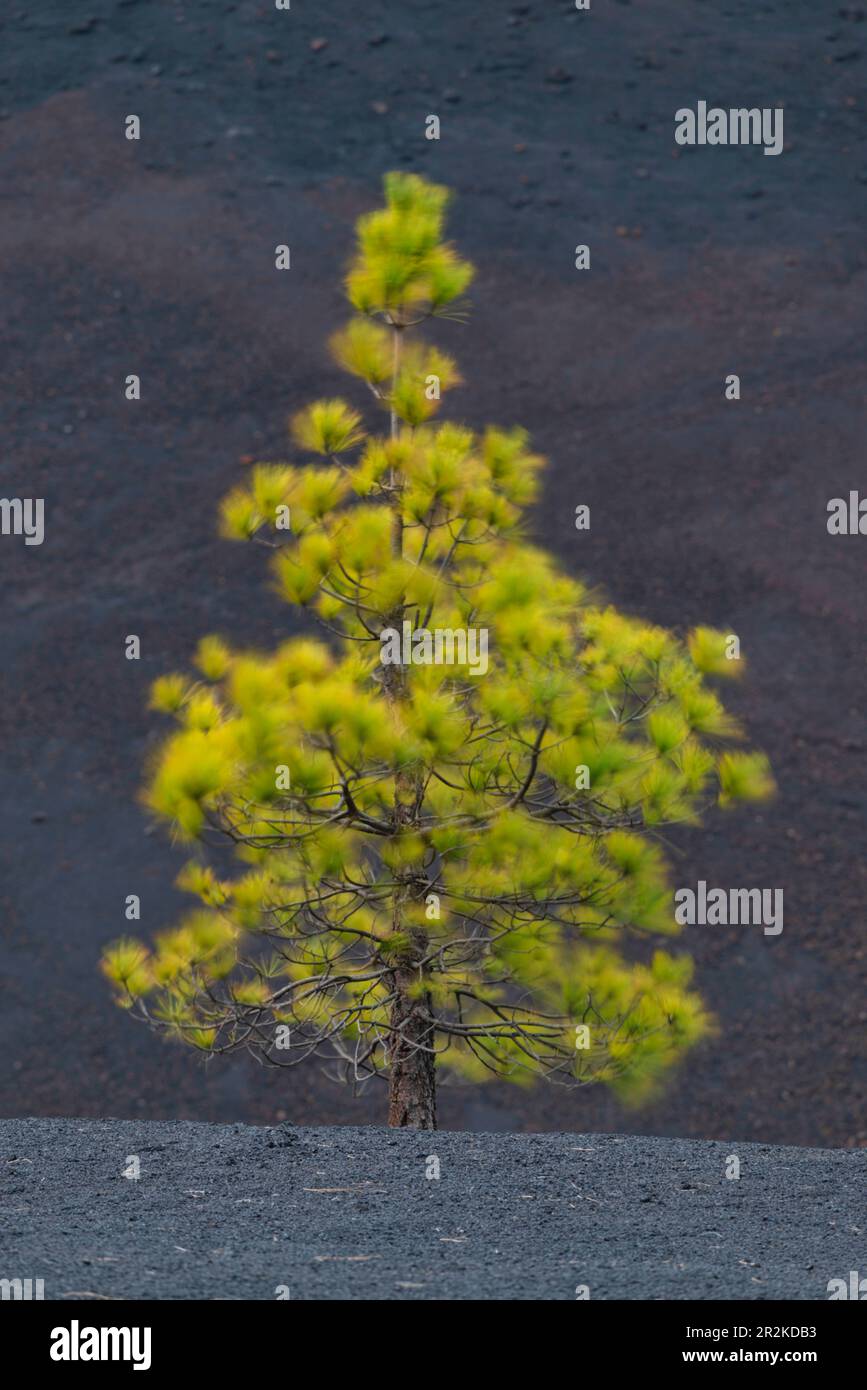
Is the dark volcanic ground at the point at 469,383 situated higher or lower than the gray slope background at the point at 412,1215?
higher

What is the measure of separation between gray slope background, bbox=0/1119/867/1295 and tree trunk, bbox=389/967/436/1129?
48 cm

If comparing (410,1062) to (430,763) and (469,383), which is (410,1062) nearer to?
(430,763)

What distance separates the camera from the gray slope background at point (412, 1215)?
3598 millimetres

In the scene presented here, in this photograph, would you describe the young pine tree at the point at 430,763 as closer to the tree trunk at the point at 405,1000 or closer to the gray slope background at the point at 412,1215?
the tree trunk at the point at 405,1000

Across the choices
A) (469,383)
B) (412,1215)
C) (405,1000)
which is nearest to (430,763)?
(405,1000)

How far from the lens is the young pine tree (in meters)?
5.17

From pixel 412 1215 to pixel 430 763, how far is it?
5.01 ft

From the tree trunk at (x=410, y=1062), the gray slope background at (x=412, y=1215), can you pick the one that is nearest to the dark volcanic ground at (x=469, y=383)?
the tree trunk at (x=410, y=1062)

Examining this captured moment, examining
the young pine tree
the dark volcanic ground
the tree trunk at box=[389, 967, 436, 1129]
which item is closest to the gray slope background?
the tree trunk at box=[389, 967, 436, 1129]

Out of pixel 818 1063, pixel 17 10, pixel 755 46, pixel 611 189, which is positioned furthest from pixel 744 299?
pixel 17 10

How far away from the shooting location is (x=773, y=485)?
14258mm

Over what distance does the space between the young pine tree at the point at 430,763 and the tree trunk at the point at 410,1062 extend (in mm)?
11

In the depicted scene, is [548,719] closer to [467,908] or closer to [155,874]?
[467,908]

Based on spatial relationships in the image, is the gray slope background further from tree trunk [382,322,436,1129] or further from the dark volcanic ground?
the dark volcanic ground
